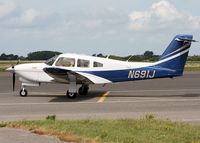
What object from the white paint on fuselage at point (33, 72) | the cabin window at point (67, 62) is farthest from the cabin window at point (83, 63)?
the white paint on fuselage at point (33, 72)

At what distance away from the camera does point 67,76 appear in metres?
21.7

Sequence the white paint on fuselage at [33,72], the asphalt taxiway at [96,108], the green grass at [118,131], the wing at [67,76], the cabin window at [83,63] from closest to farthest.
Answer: the green grass at [118,131], the asphalt taxiway at [96,108], the wing at [67,76], the cabin window at [83,63], the white paint on fuselage at [33,72]

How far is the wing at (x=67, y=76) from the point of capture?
21.1 m

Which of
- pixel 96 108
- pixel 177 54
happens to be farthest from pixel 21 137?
pixel 177 54

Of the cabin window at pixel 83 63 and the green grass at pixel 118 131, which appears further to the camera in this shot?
the cabin window at pixel 83 63

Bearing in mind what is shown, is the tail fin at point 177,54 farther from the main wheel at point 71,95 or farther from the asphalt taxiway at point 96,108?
the main wheel at point 71,95

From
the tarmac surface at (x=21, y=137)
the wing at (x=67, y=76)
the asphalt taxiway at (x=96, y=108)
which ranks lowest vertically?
the asphalt taxiway at (x=96, y=108)

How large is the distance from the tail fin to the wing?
2.99 m

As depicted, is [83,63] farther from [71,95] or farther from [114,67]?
[71,95]

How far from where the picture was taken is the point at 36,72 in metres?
23.0

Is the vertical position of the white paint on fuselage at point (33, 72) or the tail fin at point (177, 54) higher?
the tail fin at point (177, 54)

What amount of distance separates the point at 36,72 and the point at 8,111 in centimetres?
647

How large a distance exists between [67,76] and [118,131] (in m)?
11.5

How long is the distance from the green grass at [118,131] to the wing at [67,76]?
9.08 m
